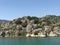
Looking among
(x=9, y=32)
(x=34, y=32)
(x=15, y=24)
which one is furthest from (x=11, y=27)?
(x=34, y=32)

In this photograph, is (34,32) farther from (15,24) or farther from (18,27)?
(15,24)

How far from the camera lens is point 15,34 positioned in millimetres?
105812

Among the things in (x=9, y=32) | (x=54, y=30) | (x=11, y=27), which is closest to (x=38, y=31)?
(x=54, y=30)

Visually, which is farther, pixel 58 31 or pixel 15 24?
pixel 15 24

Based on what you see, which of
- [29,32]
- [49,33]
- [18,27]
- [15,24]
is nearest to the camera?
[49,33]

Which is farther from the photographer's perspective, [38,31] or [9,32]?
[9,32]

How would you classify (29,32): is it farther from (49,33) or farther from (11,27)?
(11,27)

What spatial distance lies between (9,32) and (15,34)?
474 cm

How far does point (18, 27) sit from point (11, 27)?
25.2 feet

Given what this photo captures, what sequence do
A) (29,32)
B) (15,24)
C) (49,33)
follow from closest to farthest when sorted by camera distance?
(49,33)
(29,32)
(15,24)

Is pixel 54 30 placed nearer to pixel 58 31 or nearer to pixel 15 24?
pixel 58 31

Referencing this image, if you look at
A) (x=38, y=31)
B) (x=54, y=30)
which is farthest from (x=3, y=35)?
(x=54, y=30)

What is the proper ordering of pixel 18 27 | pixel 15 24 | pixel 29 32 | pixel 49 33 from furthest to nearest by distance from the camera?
pixel 15 24 → pixel 18 27 → pixel 29 32 → pixel 49 33

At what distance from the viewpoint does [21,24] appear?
123 m
